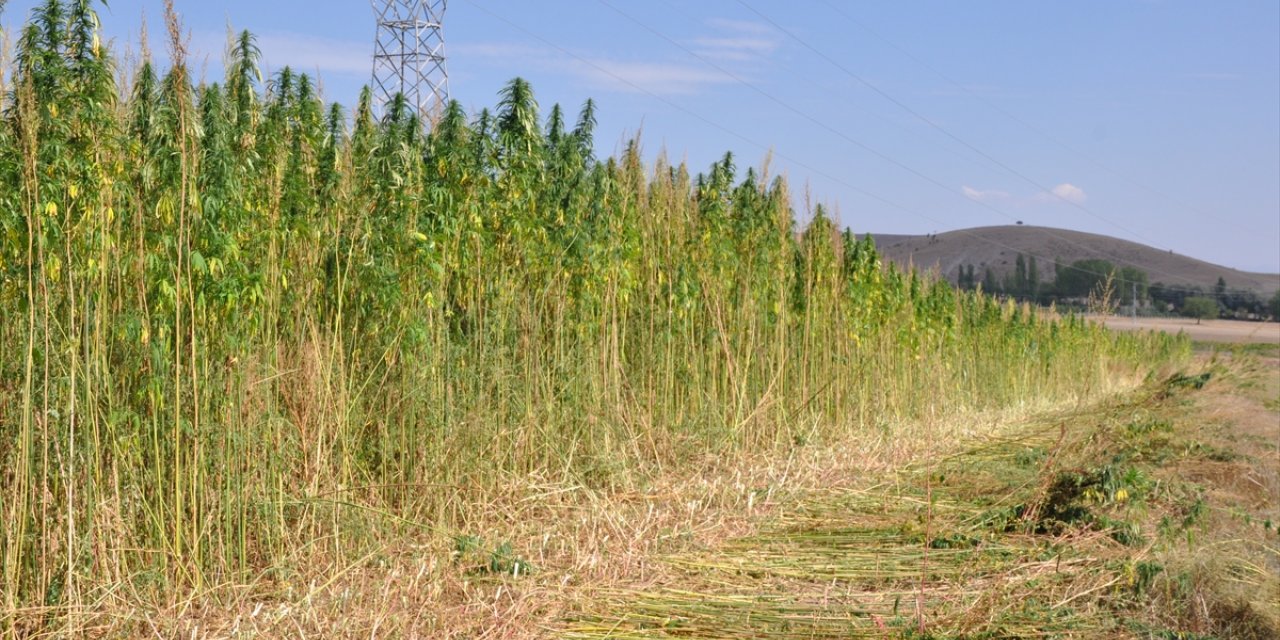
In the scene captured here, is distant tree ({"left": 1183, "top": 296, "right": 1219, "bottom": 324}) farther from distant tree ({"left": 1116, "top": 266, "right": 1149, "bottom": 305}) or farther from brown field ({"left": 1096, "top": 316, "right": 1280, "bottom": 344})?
distant tree ({"left": 1116, "top": 266, "right": 1149, "bottom": 305})

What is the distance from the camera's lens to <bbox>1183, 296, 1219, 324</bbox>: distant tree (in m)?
84.1

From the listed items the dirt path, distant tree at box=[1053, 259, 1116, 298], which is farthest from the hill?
the dirt path

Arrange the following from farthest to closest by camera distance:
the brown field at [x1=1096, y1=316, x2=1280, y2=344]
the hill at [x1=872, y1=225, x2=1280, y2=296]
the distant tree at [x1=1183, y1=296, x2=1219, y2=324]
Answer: the hill at [x1=872, y1=225, x2=1280, y2=296]
the distant tree at [x1=1183, y1=296, x2=1219, y2=324]
the brown field at [x1=1096, y1=316, x2=1280, y2=344]

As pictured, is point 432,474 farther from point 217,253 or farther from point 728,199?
point 728,199

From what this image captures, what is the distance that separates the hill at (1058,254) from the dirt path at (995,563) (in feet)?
284

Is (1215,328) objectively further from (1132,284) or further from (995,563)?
(995,563)

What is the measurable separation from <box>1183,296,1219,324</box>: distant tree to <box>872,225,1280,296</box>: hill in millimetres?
9272

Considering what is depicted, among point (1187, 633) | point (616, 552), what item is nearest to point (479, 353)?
point (616, 552)

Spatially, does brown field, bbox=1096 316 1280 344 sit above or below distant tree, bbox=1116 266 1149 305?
below

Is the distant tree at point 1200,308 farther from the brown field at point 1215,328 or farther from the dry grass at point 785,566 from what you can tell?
the dry grass at point 785,566

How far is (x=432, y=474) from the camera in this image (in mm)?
6434

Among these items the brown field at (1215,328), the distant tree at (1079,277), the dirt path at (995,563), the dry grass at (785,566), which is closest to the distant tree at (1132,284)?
the distant tree at (1079,277)

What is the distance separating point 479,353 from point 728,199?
4261 millimetres

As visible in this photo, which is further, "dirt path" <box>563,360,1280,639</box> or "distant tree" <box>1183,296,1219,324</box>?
"distant tree" <box>1183,296,1219,324</box>
